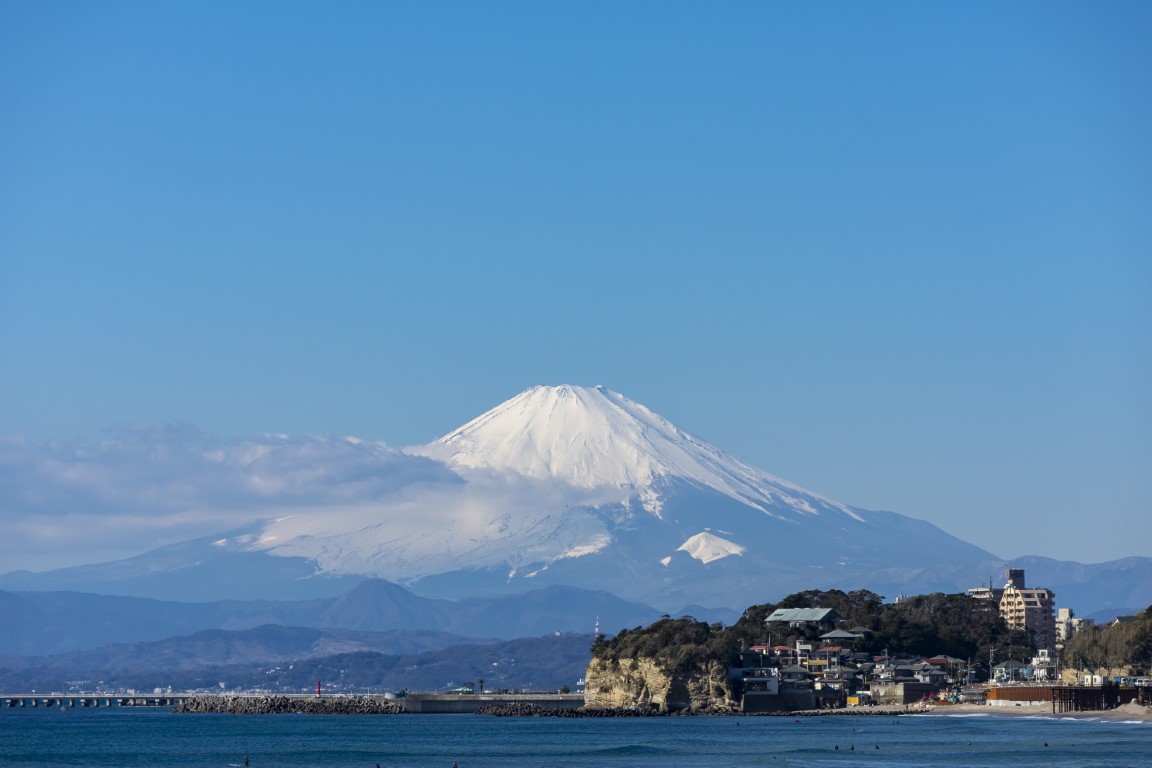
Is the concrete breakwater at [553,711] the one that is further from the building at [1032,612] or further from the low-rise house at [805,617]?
the building at [1032,612]

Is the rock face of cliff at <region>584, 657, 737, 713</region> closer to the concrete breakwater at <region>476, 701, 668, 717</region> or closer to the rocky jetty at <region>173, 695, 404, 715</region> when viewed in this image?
the concrete breakwater at <region>476, 701, 668, 717</region>

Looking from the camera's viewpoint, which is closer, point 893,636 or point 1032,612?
point 893,636

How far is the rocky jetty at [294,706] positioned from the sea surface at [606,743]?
76.3ft

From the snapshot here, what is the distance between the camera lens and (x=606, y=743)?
99938mm

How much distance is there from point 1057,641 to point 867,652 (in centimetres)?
Answer: 4040

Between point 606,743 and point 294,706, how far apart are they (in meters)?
81.9

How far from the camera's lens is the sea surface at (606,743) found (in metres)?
83.9

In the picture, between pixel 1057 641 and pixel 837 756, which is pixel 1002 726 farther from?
pixel 1057 641

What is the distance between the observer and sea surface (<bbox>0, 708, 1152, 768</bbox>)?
83.9m

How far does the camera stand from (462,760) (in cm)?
8906

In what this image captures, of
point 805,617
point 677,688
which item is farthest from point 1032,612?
point 677,688

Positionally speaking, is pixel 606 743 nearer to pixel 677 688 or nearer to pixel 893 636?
pixel 677 688

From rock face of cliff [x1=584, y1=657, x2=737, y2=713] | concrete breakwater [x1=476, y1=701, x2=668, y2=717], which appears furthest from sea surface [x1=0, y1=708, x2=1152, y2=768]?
rock face of cliff [x1=584, y1=657, x2=737, y2=713]

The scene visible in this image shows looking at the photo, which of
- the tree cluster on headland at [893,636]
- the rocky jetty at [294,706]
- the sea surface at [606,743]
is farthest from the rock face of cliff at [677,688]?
the rocky jetty at [294,706]
